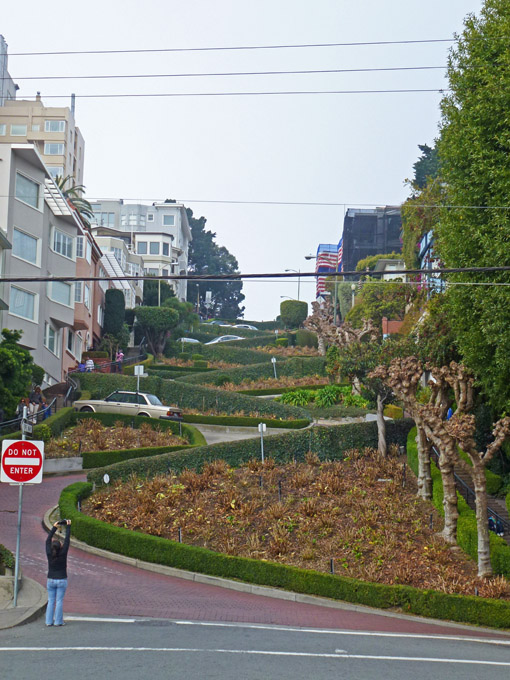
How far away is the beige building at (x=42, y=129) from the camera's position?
9456 cm

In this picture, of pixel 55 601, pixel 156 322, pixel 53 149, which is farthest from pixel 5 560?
pixel 53 149

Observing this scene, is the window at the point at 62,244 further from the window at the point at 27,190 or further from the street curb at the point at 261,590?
the street curb at the point at 261,590

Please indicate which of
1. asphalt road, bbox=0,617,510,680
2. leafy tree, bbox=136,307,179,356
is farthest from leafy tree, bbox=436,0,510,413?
leafy tree, bbox=136,307,179,356

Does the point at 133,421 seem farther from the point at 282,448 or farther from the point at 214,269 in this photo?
the point at 214,269

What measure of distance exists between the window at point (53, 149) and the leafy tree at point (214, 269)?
60488 mm

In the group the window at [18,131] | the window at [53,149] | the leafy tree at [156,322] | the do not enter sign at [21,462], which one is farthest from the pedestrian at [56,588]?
the window at [18,131]

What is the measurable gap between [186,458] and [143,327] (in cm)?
4755

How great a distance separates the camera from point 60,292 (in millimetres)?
44844

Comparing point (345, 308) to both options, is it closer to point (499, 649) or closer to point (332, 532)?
point (332, 532)

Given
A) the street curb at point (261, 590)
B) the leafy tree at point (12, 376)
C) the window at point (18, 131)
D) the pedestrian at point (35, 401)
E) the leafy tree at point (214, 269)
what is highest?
the window at point (18, 131)

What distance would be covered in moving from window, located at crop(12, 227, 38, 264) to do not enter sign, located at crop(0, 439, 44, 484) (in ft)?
81.9

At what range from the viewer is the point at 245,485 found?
26.5 meters

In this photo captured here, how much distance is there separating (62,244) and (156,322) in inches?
1156

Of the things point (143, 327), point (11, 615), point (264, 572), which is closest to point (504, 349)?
point (264, 572)
